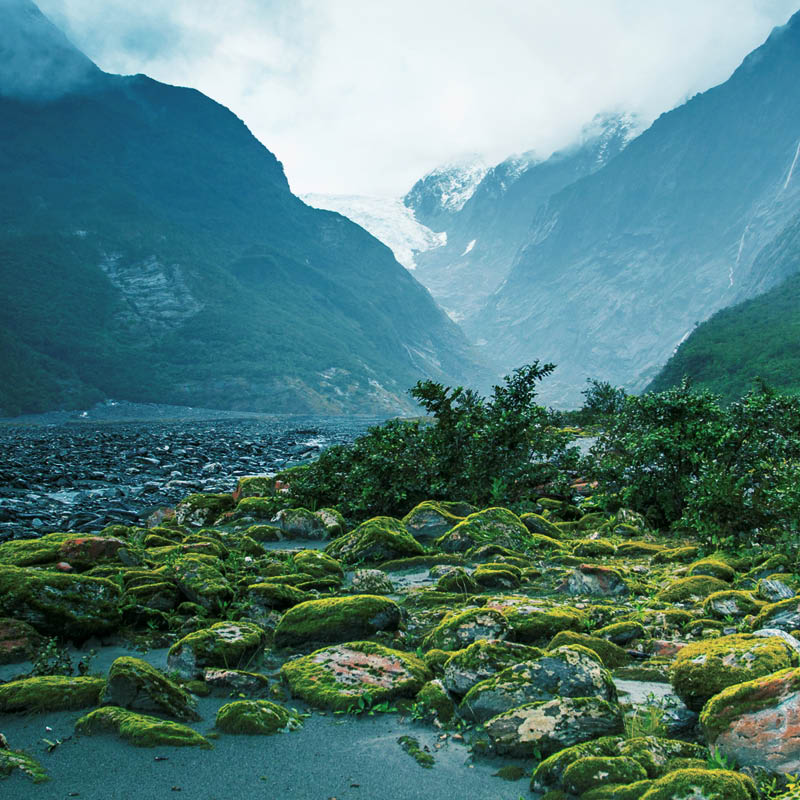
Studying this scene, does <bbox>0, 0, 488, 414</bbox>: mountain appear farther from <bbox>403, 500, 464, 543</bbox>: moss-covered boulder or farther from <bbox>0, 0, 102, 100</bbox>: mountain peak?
<bbox>403, 500, 464, 543</bbox>: moss-covered boulder

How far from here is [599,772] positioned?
4129 millimetres

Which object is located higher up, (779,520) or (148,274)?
(148,274)

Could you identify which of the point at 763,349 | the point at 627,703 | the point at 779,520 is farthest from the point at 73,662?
the point at 763,349

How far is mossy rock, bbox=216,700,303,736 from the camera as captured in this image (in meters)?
5.09

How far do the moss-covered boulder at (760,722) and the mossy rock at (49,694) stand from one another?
4874 millimetres

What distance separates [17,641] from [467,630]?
459 centimetres

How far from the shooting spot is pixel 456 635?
665 centimetres

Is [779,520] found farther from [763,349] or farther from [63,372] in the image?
[63,372]

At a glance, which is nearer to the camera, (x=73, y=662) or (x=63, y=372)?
(x=73, y=662)

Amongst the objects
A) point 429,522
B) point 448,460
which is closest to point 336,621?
point 429,522

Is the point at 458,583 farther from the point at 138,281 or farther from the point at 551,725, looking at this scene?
the point at 138,281

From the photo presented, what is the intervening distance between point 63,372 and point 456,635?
102 meters

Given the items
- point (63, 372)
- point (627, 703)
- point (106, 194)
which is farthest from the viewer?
point (106, 194)

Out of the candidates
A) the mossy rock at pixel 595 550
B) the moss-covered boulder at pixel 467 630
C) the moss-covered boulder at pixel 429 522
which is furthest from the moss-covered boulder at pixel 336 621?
the moss-covered boulder at pixel 429 522
